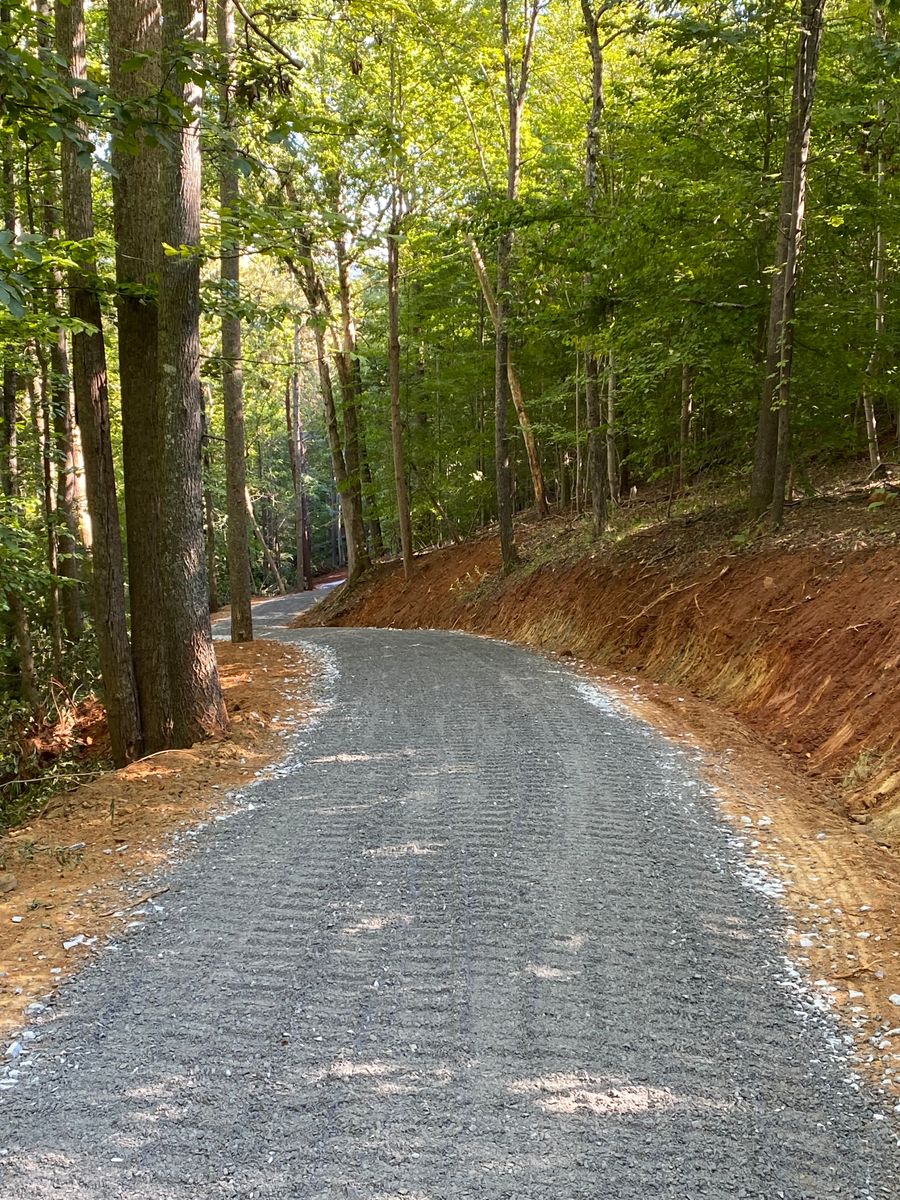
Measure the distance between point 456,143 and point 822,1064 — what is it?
61.5 feet

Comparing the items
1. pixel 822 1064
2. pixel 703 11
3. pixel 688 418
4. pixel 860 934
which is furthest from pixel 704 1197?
pixel 703 11

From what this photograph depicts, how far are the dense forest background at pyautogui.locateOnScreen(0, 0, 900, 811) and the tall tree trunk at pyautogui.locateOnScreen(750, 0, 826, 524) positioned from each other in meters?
0.04

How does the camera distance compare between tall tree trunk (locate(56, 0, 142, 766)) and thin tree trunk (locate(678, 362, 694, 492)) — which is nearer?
tall tree trunk (locate(56, 0, 142, 766))

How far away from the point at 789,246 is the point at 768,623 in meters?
4.45

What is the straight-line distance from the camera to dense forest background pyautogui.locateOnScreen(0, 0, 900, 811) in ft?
19.7

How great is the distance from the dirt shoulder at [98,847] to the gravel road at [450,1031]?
24 cm

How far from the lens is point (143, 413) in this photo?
6.48m

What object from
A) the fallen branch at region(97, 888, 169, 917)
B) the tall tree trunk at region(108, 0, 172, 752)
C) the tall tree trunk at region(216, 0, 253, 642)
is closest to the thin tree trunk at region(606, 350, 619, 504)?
the tall tree trunk at region(216, 0, 253, 642)

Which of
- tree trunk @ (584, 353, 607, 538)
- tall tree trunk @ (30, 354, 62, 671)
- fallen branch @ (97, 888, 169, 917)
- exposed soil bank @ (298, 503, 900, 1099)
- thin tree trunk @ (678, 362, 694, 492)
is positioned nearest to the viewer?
exposed soil bank @ (298, 503, 900, 1099)

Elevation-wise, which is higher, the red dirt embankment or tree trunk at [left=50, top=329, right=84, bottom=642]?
tree trunk at [left=50, top=329, right=84, bottom=642]

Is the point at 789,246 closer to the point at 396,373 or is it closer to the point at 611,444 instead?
the point at 611,444

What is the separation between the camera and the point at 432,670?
9.70 meters

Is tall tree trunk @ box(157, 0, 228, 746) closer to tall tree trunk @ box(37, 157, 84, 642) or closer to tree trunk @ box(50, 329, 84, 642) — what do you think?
tall tree trunk @ box(37, 157, 84, 642)

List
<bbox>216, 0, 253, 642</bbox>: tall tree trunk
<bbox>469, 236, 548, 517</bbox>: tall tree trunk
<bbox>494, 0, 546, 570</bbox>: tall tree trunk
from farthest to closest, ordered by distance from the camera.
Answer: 1. <bbox>469, 236, 548, 517</bbox>: tall tree trunk
2. <bbox>494, 0, 546, 570</bbox>: tall tree trunk
3. <bbox>216, 0, 253, 642</bbox>: tall tree trunk
